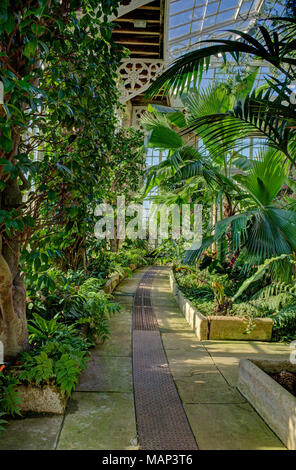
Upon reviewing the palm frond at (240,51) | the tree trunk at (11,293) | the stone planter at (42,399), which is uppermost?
the palm frond at (240,51)

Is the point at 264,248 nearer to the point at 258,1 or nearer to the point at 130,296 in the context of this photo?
the point at 130,296

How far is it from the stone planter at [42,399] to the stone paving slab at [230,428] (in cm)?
94

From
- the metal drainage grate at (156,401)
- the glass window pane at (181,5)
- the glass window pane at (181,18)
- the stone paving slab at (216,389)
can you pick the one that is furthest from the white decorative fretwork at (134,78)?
the metal drainage grate at (156,401)

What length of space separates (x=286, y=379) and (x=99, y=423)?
4.76 ft

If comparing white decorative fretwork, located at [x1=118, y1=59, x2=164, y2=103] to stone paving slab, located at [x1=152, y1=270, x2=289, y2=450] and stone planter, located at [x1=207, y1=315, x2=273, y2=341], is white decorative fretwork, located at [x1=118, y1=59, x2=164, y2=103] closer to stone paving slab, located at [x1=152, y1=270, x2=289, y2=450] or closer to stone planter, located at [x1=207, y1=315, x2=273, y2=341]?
stone paving slab, located at [x1=152, y1=270, x2=289, y2=450]

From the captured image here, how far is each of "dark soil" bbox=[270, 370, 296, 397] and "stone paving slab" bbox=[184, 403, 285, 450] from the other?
1.01 feet

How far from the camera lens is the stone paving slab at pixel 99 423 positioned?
2071 millimetres

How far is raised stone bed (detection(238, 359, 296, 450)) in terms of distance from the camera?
2.10 metres

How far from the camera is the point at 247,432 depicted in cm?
226

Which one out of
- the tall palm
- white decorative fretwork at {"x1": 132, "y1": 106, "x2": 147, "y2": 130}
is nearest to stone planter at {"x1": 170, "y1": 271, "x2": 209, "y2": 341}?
the tall palm

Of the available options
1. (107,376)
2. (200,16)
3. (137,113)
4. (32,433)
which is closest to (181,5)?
(200,16)

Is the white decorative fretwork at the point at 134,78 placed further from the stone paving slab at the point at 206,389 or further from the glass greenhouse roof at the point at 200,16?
the stone paving slab at the point at 206,389
